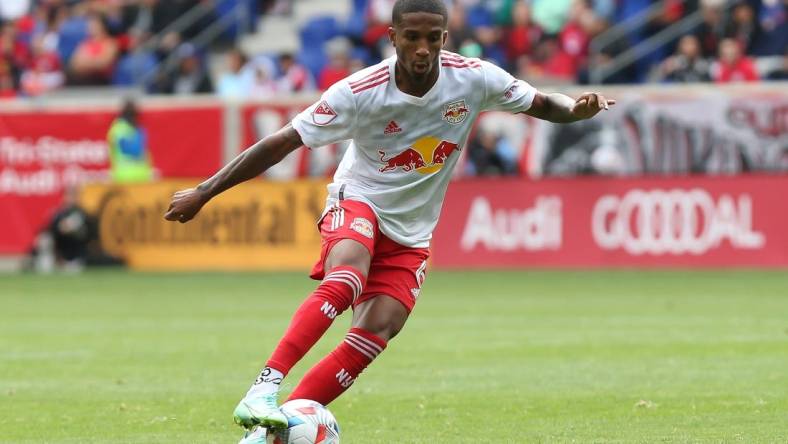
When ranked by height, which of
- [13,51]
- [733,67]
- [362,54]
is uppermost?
[13,51]

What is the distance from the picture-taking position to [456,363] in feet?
37.6

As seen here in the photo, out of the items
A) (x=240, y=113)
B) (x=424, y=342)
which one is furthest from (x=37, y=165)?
(x=424, y=342)

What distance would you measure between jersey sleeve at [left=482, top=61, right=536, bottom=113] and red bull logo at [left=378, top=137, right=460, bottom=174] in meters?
0.32

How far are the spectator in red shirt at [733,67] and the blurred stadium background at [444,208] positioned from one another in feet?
0.15

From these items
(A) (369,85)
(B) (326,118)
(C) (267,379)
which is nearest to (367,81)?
(A) (369,85)

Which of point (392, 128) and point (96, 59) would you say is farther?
point (96, 59)

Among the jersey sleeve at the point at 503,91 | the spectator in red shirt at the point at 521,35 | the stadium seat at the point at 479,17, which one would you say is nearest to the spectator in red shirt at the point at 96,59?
the stadium seat at the point at 479,17

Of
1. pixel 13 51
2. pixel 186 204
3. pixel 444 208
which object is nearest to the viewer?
pixel 186 204

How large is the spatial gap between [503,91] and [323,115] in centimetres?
96

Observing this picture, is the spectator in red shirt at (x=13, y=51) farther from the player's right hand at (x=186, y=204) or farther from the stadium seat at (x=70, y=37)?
the player's right hand at (x=186, y=204)

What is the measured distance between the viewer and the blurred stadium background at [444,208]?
446 inches

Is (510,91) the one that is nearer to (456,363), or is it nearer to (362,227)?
(362,227)

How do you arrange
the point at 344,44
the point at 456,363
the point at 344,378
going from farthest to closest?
the point at 344,44 → the point at 456,363 → the point at 344,378

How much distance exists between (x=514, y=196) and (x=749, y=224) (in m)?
3.20
